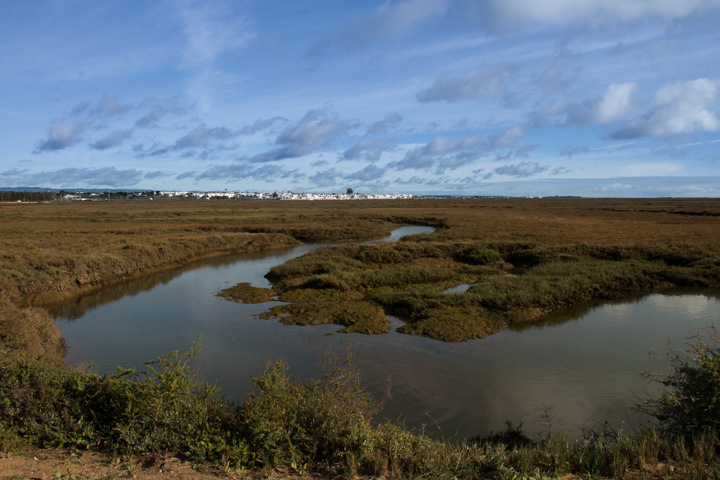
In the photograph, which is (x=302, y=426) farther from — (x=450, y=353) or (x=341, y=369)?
(x=450, y=353)

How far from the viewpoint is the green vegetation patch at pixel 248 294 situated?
19844 mm

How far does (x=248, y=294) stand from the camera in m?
20.6

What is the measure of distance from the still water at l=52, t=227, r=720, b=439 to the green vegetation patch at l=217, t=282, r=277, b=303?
1.97ft

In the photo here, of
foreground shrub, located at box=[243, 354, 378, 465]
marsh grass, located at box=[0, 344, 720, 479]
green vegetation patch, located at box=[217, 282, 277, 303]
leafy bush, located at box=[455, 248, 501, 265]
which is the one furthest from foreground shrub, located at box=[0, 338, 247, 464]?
leafy bush, located at box=[455, 248, 501, 265]

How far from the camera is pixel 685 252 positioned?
2695cm

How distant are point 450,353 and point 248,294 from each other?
1069 cm

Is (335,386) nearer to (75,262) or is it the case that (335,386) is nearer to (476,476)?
(476,476)

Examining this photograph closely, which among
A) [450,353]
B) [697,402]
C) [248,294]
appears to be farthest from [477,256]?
[697,402]

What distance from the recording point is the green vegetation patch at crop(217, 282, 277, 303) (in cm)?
1984

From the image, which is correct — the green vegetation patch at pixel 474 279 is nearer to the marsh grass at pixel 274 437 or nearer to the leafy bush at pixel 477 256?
the leafy bush at pixel 477 256

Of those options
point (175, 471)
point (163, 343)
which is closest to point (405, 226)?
point (163, 343)

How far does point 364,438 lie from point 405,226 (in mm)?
56568

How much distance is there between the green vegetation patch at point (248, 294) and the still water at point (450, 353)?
23.7 inches

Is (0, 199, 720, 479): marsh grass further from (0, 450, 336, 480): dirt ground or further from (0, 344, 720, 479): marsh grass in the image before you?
(0, 450, 336, 480): dirt ground
